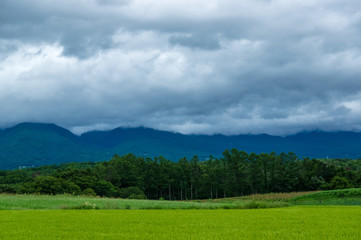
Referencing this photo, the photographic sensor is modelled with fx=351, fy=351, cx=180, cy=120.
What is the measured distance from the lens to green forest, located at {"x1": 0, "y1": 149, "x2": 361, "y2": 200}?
119m

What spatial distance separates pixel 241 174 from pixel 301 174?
21678 mm

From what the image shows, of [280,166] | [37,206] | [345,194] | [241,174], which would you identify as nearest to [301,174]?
[280,166]

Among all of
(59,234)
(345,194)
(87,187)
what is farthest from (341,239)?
(87,187)

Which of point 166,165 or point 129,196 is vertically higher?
point 166,165

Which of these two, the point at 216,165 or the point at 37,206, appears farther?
the point at 216,165

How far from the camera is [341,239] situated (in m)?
18.1

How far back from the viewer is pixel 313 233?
2050 cm

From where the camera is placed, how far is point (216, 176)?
136500mm

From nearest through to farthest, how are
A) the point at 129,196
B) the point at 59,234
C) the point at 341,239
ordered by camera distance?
the point at 341,239, the point at 59,234, the point at 129,196

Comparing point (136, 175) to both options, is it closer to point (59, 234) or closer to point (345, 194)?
point (345, 194)

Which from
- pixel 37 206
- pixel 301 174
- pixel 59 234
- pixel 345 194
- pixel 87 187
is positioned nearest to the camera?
pixel 59 234

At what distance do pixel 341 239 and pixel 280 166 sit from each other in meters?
116

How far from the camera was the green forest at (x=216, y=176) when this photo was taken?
391 feet

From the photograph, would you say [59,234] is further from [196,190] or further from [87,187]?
[196,190]
